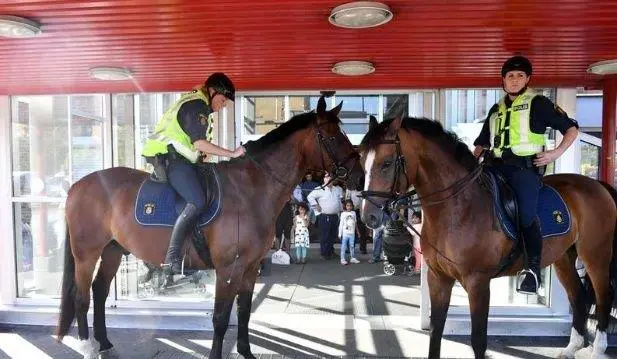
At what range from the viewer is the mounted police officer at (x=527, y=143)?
348 centimetres

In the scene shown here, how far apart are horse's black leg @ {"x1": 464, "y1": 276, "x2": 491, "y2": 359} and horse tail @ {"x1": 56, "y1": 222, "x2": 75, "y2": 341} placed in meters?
3.66

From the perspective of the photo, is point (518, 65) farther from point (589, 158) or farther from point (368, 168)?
point (589, 158)

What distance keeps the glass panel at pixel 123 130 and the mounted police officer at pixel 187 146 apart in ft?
6.20

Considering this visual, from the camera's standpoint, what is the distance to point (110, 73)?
4289 mm

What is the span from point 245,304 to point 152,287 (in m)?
2.21

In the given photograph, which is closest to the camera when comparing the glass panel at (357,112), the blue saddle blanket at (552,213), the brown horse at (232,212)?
the blue saddle blanket at (552,213)

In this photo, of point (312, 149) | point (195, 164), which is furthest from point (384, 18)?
point (195, 164)

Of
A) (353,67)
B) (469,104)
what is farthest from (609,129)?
(353,67)

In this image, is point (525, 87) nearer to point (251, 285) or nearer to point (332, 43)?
point (332, 43)

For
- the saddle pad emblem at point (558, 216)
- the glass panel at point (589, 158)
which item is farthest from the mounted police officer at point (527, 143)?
the glass panel at point (589, 158)

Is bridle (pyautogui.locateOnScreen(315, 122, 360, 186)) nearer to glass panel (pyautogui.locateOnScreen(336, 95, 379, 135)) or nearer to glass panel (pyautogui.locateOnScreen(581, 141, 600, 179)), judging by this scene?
glass panel (pyautogui.locateOnScreen(581, 141, 600, 179))

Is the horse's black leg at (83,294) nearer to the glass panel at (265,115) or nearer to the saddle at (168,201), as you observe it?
the saddle at (168,201)

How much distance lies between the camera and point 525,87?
366 centimetres

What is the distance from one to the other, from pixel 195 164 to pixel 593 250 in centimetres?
361
